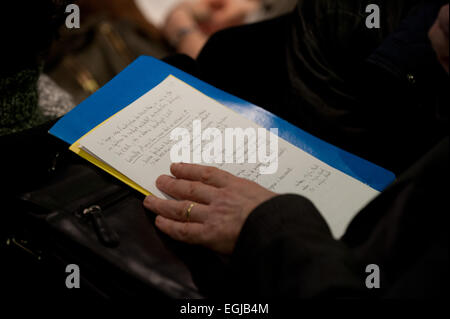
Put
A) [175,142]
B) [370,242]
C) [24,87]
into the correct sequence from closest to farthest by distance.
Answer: [370,242] < [175,142] < [24,87]

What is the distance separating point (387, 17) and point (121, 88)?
0.53m

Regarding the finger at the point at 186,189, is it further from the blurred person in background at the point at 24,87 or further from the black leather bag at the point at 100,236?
the blurred person in background at the point at 24,87

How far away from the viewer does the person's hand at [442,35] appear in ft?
1.76

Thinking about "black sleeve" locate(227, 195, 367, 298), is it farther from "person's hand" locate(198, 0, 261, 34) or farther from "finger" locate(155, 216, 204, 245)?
"person's hand" locate(198, 0, 261, 34)

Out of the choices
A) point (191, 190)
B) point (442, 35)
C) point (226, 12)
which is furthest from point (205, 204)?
point (226, 12)

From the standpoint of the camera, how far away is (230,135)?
2.35 feet

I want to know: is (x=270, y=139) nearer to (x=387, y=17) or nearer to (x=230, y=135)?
(x=230, y=135)

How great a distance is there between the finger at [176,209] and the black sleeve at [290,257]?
83 mm

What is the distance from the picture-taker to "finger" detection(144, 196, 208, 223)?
1.96ft

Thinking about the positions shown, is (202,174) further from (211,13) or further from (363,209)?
(211,13)

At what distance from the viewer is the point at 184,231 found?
1.93 ft

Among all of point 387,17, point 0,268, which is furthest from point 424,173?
point 0,268

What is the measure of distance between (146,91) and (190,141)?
15cm

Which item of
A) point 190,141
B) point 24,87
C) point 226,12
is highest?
point 226,12
